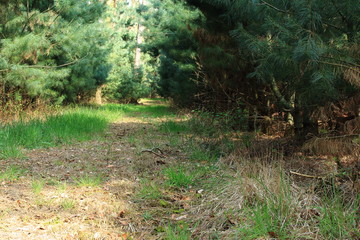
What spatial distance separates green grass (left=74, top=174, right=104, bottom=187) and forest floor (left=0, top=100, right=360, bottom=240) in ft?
0.04

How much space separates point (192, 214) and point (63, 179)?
172 centimetres

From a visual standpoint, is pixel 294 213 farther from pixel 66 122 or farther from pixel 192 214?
pixel 66 122

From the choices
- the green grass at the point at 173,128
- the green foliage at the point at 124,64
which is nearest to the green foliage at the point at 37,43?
the green grass at the point at 173,128

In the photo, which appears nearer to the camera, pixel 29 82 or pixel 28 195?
pixel 28 195

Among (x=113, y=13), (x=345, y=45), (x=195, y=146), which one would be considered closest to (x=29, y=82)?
(x=195, y=146)

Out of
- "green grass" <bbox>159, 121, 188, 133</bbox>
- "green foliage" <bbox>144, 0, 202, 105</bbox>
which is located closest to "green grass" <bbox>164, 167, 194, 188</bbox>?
"green foliage" <bbox>144, 0, 202, 105</bbox>

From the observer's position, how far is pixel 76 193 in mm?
3291

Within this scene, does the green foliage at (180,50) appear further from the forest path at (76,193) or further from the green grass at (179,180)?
the green grass at (179,180)

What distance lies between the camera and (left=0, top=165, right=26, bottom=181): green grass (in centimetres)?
370

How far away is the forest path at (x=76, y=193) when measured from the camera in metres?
2.53

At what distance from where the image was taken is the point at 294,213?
7.96 feet

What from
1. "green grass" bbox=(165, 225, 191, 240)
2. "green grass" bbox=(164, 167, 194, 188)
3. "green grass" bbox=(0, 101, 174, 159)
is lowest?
"green grass" bbox=(0, 101, 174, 159)

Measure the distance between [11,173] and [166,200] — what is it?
1862 millimetres

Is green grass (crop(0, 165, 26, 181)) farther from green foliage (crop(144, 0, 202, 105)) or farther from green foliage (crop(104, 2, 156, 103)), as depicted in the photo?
green foliage (crop(104, 2, 156, 103))
